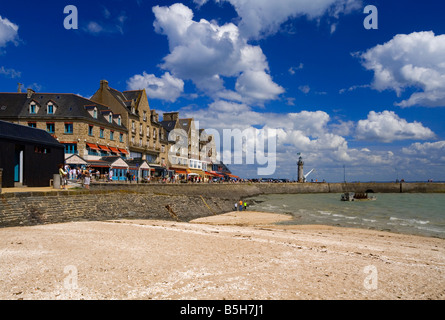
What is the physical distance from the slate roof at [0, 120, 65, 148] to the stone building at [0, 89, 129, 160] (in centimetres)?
1420

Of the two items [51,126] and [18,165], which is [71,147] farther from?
[18,165]

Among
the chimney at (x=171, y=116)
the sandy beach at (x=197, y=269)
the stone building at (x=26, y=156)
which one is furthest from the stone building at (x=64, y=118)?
the sandy beach at (x=197, y=269)

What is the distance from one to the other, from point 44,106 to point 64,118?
3.81 m

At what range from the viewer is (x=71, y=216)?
17.4m

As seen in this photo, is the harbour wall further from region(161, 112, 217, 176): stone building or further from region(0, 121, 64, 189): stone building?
region(161, 112, 217, 176): stone building

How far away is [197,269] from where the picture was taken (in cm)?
825

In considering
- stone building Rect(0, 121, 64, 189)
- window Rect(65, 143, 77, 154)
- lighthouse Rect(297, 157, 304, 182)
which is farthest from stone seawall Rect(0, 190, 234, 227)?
lighthouse Rect(297, 157, 304, 182)

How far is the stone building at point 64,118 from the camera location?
38.7 m

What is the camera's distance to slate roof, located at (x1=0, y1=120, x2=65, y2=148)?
1979 centimetres

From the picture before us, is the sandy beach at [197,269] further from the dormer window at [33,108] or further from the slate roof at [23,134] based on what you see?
the dormer window at [33,108]

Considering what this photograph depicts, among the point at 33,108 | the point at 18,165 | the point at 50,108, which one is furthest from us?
the point at 50,108

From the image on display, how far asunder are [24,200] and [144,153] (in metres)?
38.3

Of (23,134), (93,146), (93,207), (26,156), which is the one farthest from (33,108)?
(93,207)
